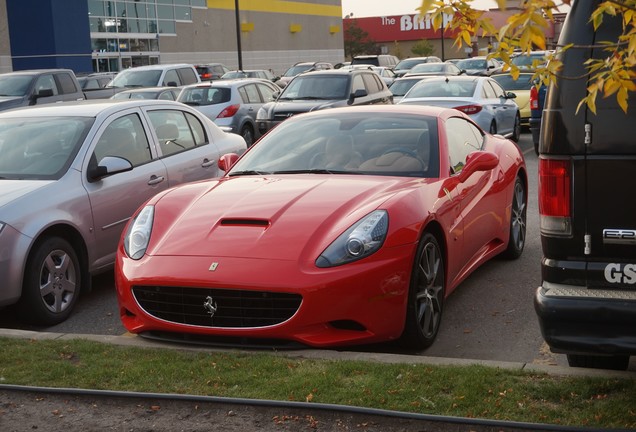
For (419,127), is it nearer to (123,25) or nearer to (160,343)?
(160,343)

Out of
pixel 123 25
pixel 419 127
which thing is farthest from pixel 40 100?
pixel 123 25

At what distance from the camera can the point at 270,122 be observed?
65.9 feet

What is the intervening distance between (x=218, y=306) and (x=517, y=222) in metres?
3.88

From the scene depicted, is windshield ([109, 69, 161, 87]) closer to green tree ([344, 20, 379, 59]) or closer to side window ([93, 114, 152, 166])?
side window ([93, 114, 152, 166])

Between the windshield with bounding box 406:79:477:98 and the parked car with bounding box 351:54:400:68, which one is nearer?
the windshield with bounding box 406:79:477:98

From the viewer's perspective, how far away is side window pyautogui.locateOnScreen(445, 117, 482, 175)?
7.44 metres

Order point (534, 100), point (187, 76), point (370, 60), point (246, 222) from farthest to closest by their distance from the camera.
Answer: point (370, 60), point (187, 76), point (534, 100), point (246, 222)

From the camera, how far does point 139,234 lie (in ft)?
21.4

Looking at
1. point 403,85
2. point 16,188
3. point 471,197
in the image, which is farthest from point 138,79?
point 471,197

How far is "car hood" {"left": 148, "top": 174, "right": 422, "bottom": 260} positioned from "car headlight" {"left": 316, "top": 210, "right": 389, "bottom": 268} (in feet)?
0.16

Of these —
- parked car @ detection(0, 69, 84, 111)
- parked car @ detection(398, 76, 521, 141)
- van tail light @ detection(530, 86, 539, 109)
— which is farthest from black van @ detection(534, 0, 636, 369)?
parked car @ detection(0, 69, 84, 111)

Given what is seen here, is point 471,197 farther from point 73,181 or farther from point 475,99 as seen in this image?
point 475,99

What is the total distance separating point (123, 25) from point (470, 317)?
47872mm

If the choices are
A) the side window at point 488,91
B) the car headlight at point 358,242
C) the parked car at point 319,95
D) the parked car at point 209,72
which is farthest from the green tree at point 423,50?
the car headlight at point 358,242
